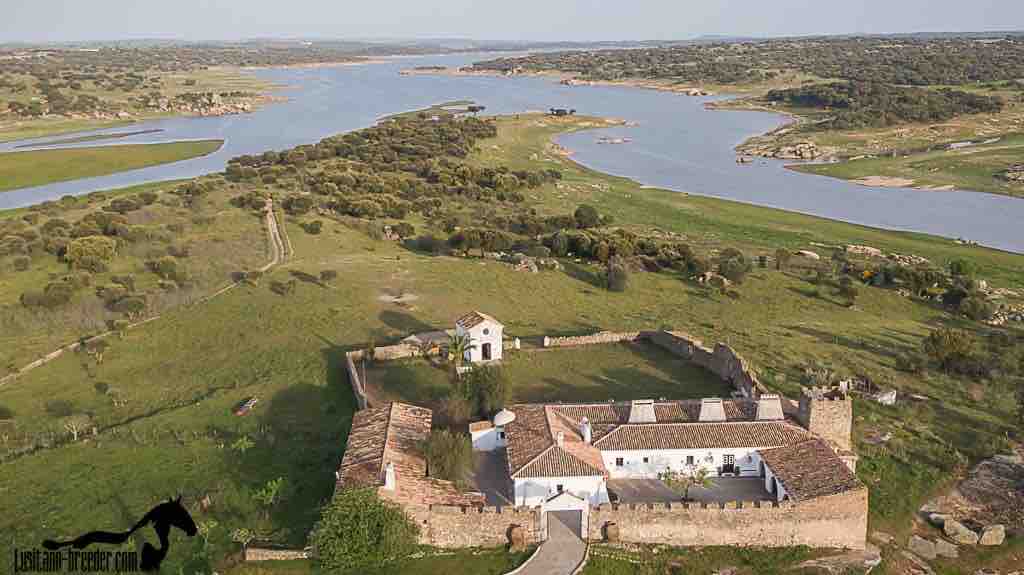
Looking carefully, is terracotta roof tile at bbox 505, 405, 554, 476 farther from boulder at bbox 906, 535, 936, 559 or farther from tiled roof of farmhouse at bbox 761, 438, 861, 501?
boulder at bbox 906, 535, 936, 559

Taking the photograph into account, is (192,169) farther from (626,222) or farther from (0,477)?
(0,477)

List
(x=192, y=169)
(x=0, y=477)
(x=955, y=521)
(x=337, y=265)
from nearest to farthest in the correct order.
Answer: (x=955, y=521)
(x=0, y=477)
(x=337, y=265)
(x=192, y=169)

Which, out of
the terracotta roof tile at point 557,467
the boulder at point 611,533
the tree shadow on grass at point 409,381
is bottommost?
the tree shadow on grass at point 409,381

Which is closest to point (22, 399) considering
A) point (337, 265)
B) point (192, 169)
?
point (337, 265)

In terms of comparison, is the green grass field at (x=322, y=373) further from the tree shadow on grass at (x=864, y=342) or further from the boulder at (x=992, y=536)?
the boulder at (x=992, y=536)

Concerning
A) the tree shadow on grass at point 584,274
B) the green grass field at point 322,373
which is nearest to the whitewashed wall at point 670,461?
the green grass field at point 322,373

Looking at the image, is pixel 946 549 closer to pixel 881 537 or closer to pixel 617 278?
pixel 881 537

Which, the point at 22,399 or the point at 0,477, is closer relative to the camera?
the point at 0,477

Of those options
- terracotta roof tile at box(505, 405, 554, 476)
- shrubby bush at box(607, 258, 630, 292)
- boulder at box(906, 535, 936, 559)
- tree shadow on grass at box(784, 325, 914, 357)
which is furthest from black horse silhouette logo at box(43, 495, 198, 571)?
tree shadow on grass at box(784, 325, 914, 357)
